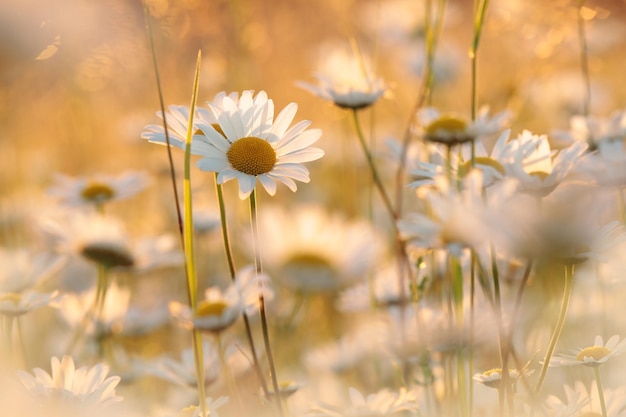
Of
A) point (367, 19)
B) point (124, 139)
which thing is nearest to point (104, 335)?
point (124, 139)

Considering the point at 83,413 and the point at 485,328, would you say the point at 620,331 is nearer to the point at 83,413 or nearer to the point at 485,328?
the point at 485,328

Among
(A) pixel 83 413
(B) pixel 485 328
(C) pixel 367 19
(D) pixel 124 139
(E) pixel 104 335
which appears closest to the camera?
(A) pixel 83 413

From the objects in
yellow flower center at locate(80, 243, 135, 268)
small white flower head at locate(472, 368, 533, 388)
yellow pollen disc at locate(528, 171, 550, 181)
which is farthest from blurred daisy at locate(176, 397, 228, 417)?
yellow flower center at locate(80, 243, 135, 268)

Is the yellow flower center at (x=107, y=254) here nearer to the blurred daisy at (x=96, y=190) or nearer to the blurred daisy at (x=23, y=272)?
the blurred daisy at (x=23, y=272)

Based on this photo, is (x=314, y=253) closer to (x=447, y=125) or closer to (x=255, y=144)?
(x=255, y=144)

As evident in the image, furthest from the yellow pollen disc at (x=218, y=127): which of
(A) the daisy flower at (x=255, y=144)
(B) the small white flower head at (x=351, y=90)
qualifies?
(B) the small white flower head at (x=351, y=90)

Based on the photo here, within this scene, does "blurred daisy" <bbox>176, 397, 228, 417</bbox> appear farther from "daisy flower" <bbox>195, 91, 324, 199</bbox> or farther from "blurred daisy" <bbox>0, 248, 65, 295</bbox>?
"blurred daisy" <bbox>0, 248, 65, 295</bbox>
